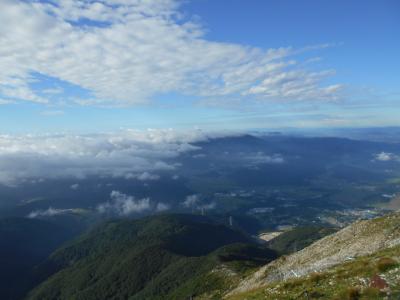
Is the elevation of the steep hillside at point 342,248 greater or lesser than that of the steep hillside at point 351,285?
lesser

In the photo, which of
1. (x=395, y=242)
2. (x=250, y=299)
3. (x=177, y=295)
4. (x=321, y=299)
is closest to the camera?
(x=321, y=299)

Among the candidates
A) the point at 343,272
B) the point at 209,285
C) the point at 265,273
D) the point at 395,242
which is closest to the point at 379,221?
the point at 395,242

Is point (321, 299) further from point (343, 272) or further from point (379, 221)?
point (379, 221)

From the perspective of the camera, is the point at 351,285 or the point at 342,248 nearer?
the point at 351,285

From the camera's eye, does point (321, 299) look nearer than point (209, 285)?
Yes

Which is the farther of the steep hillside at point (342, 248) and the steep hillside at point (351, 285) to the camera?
the steep hillside at point (342, 248)

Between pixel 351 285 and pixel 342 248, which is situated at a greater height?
pixel 351 285

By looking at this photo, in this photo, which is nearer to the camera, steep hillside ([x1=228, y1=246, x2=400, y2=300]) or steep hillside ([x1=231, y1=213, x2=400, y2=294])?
steep hillside ([x1=228, y1=246, x2=400, y2=300])

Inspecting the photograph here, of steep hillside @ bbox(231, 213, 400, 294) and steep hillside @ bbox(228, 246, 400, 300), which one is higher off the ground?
steep hillside @ bbox(228, 246, 400, 300)
